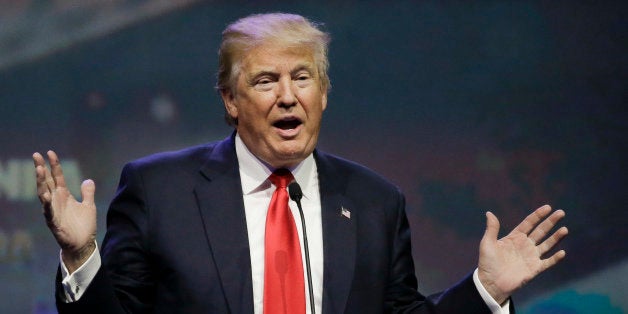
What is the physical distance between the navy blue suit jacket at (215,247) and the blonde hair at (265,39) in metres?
0.25

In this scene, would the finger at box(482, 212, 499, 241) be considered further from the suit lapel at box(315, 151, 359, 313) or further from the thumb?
the thumb

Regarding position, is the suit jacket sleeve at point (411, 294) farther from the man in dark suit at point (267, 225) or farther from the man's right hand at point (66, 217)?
the man's right hand at point (66, 217)

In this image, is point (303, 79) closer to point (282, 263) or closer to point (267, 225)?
point (267, 225)

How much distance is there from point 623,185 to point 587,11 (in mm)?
808

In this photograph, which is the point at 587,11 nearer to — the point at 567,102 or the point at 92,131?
the point at 567,102

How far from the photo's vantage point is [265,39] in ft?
9.15

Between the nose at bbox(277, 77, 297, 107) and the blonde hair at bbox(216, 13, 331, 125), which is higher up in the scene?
the blonde hair at bbox(216, 13, 331, 125)

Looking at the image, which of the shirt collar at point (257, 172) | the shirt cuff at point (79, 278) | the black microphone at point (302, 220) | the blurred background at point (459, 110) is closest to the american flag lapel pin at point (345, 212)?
the shirt collar at point (257, 172)

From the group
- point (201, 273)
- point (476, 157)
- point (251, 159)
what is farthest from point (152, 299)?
point (476, 157)

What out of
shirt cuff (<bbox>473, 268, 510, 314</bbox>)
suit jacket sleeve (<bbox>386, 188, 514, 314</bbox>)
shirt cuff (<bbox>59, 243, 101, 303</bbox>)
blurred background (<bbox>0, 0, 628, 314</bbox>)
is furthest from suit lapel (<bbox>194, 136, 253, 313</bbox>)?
blurred background (<bbox>0, 0, 628, 314</bbox>)

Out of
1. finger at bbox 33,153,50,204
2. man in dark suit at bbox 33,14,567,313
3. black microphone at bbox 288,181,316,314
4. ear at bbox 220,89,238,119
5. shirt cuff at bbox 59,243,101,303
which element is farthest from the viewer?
ear at bbox 220,89,238,119

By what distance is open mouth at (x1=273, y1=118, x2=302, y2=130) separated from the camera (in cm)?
279

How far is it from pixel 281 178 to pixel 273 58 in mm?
355

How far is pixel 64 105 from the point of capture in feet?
12.7
